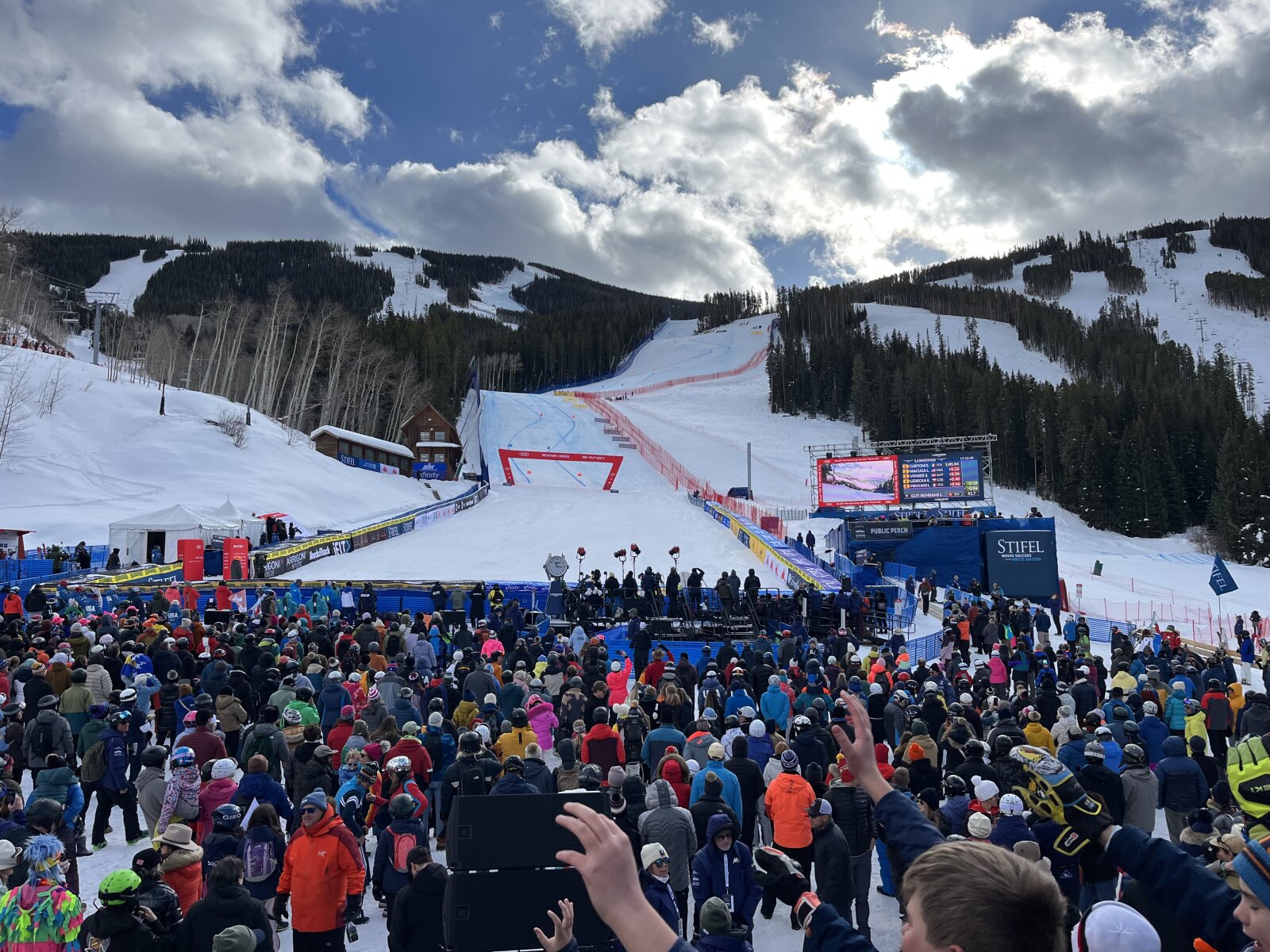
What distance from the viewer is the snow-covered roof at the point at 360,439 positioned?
5322cm

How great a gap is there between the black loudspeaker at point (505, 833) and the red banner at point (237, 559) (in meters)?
23.4

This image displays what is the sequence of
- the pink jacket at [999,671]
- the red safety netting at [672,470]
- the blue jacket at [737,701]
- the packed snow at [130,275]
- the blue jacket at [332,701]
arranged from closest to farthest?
the blue jacket at [332,701], the blue jacket at [737,701], the pink jacket at [999,671], the red safety netting at [672,470], the packed snow at [130,275]

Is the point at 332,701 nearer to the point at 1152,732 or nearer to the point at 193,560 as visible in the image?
the point at 1152,732

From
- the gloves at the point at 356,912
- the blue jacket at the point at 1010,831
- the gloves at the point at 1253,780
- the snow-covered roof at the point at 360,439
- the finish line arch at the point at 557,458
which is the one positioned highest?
the snow-covered roof at the point at 360,439

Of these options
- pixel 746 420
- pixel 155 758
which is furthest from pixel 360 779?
pixel 746 420

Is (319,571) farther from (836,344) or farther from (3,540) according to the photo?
(836,344)

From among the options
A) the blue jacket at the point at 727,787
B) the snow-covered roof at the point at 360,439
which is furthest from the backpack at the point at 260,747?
the snow-covered roof at the point at 360,439

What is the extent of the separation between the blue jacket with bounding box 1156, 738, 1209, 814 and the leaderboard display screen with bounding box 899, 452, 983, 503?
87.1ft

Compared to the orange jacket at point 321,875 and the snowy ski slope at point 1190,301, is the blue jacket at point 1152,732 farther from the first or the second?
the snowy ski slope at point 1190,301

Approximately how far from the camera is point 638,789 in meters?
6.78

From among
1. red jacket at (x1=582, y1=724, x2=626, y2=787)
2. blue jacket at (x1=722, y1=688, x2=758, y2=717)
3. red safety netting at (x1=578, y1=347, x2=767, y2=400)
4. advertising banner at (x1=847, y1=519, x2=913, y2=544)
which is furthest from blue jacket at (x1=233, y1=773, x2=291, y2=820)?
red safety netting at (x1=578, y1=347, x2=767, y2=400)

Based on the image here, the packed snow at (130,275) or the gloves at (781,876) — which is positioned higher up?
the packed snow at (130,275)

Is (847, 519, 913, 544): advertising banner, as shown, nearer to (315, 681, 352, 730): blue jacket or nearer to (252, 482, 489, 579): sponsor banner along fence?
(252, 482, 489, 579): sponsor banner along fence

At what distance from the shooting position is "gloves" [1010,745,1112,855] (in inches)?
124
